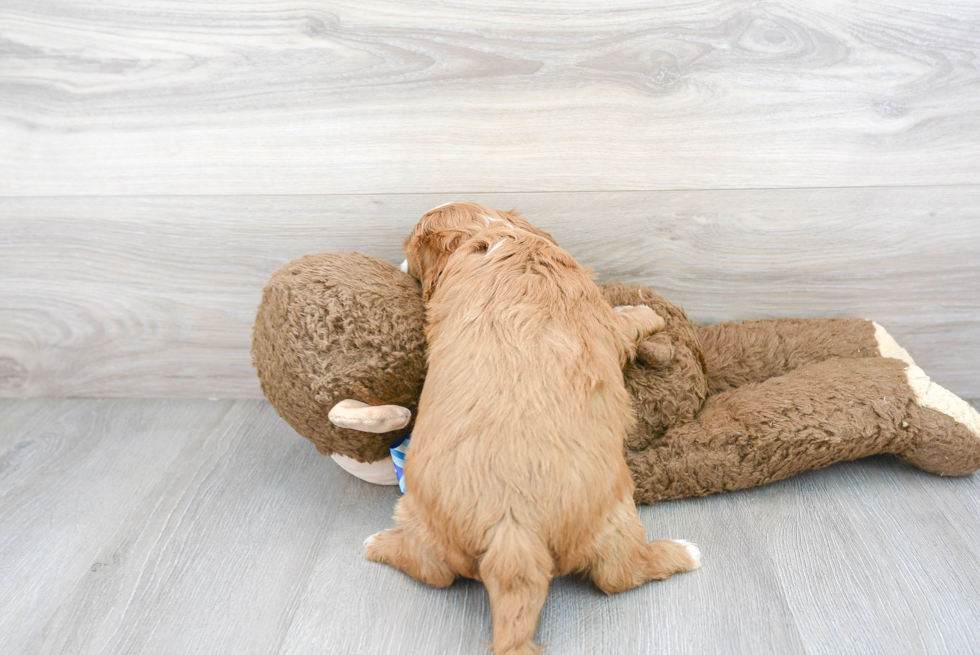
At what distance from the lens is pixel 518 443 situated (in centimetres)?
86

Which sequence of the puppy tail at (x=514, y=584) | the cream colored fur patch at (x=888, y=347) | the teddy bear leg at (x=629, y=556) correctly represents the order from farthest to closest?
1. the cream colored fur patch at (x=888, y=347)
2. the teddy bear leg at (x=629, y=556)
3. the puppy tail at (x=514, y=584)

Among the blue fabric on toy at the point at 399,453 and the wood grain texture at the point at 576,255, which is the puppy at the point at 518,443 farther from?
the wood grain texture at the point at 576,255

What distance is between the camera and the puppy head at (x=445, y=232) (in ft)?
3.46

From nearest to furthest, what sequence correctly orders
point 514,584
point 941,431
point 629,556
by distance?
point 514,584 → point 629,556 → point 941,431

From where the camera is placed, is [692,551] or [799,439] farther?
[799,439]

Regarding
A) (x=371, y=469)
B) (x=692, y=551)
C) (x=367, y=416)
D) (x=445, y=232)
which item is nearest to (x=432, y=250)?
(x=445, y=232)

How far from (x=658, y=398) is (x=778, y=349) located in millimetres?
322

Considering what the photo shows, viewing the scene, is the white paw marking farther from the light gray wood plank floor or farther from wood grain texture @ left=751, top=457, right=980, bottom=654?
wood grain texture @ left=751, top=457, right=980, bottom=654

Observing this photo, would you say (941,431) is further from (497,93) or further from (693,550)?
(497,93)

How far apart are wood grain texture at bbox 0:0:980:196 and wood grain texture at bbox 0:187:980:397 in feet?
0.13

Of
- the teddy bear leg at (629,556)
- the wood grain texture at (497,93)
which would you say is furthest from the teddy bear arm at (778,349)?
the teddy bear leg at (629,556)

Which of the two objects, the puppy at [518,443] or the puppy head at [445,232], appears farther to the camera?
the puppy head at [445,232]

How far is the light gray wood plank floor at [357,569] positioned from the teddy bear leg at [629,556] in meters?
0.02

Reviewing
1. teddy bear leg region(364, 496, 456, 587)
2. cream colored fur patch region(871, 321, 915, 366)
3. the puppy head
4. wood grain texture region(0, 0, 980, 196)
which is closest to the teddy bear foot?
cream colored fur patch region(871, 321, 915, 366)
